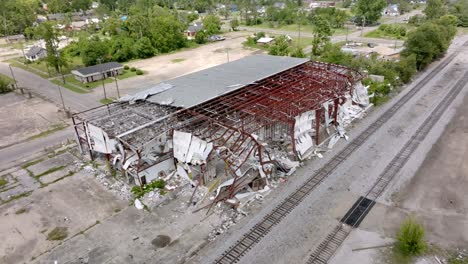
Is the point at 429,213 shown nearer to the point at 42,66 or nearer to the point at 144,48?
the point at 144,48

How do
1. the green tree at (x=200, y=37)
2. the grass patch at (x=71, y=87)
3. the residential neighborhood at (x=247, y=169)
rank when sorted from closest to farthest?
the residential neighborhood at (x=247, y=169), the grass patch at (x=71, y=87), the green tree at (x=200, y=37)

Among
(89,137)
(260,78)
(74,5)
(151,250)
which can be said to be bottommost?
(151,250)

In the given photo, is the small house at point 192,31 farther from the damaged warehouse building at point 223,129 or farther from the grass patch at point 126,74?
the damaged warehouse building at point 223,129

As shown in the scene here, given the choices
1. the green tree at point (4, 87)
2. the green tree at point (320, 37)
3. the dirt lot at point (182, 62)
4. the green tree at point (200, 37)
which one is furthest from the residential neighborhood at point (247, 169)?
the green tree at point (200, 37)

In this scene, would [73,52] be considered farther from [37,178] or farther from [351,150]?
[351,150]

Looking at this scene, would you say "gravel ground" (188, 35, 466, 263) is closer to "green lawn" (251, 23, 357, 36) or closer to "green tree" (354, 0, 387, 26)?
"green lawn" (251, 23, 357, 36)

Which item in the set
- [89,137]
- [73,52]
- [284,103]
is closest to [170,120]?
[89,137]

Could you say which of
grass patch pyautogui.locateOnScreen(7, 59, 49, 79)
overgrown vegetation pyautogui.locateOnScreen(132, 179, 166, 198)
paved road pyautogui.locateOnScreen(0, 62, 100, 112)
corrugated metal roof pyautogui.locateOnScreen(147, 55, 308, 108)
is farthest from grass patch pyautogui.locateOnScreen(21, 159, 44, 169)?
grass patch pyautogui.locateOnScreen(7, 59, 49, 79)

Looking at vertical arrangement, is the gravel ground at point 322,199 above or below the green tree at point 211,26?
below
